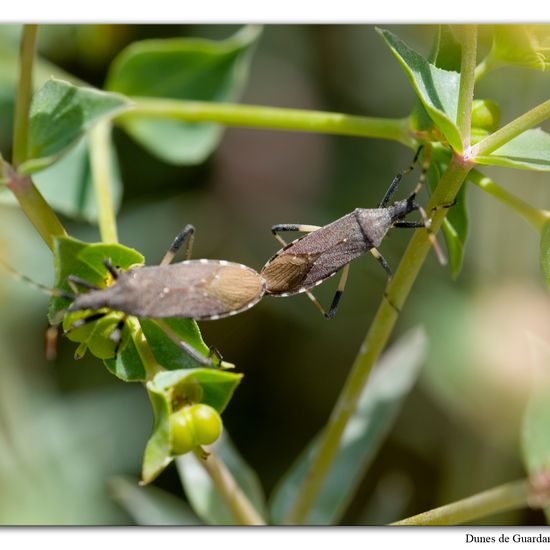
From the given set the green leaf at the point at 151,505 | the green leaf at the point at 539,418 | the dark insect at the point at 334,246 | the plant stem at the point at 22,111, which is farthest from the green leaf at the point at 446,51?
the green leaf at the point at 151,505

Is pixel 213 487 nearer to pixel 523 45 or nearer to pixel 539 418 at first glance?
pixel 539 418

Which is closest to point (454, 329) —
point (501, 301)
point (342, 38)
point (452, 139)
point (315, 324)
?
point (501, 301)

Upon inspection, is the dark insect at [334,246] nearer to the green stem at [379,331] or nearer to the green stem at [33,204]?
the green stem at [379,331]

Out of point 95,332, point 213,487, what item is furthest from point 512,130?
point 213,487

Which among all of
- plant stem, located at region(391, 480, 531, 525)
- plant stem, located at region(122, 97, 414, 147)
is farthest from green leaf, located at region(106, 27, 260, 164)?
plant stem, located at region(391, 480, 531, 525)

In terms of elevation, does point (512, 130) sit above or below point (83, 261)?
above

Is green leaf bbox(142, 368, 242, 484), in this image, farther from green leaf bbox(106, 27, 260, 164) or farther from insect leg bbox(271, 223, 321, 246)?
green leaf bbox(106, 27, 260, 164)

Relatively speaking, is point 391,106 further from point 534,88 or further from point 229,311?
point 229,311
